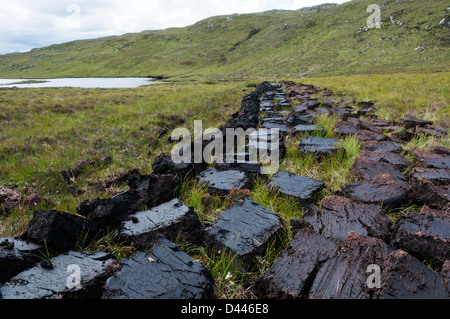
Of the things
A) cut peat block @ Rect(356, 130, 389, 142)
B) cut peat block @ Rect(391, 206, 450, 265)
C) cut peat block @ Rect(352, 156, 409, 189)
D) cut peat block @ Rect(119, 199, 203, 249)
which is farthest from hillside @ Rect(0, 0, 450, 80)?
cut peat block @ Rect(119, 199, 203, 249)

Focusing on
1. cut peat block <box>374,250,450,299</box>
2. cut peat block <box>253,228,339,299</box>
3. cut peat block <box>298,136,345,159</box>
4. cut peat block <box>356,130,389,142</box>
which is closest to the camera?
cut peat block <box>374,250,450,299</box>

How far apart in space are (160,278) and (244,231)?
2.47 feet

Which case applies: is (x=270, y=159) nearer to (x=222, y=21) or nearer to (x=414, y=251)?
(x=414, y=251)

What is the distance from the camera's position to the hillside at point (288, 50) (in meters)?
36.9

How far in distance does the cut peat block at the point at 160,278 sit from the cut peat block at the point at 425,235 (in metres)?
1.42

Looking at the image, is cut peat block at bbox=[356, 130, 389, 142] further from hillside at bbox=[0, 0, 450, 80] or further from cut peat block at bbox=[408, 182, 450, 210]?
hillside at bbox=[0, 0, 450, 80]

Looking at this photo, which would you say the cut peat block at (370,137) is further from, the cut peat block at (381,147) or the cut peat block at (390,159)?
the cut peat block at (390,159)

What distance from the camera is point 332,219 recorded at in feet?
6.79

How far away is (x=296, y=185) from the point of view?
273 centimetres

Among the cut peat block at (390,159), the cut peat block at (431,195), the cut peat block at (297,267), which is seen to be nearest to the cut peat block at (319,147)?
the cut peat block at (390,159)

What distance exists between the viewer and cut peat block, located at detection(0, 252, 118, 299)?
140 cm

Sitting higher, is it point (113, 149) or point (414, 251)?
point (113, 149)
